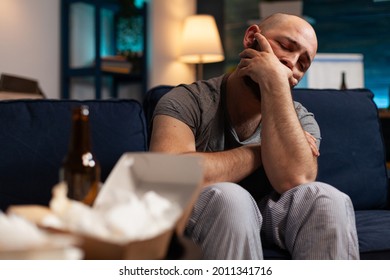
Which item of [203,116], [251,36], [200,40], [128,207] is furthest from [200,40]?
[128,207]

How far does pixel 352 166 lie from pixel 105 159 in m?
0.90

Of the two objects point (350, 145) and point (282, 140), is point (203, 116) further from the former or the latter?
point (350, 145)

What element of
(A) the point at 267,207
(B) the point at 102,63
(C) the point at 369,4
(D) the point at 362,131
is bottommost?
(A) the point at 267,207

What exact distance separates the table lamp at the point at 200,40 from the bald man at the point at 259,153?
223 cm

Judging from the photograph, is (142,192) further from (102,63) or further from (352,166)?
(102,63)

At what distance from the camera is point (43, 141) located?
4.69 feet

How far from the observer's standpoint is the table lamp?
391 cm

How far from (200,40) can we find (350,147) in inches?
91.6

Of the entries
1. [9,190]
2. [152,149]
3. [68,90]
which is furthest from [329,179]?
[68,90]

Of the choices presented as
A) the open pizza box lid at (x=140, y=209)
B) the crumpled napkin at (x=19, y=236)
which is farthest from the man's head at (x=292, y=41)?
the crumpled napkin at (x=19, y=236)

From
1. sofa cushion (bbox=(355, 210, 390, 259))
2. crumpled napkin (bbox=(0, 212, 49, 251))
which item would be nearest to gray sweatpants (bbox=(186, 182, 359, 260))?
sofa cushion (bbox=(355, 210, 390, 259))

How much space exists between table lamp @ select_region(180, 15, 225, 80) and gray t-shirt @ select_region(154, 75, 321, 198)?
2418 millimetres
